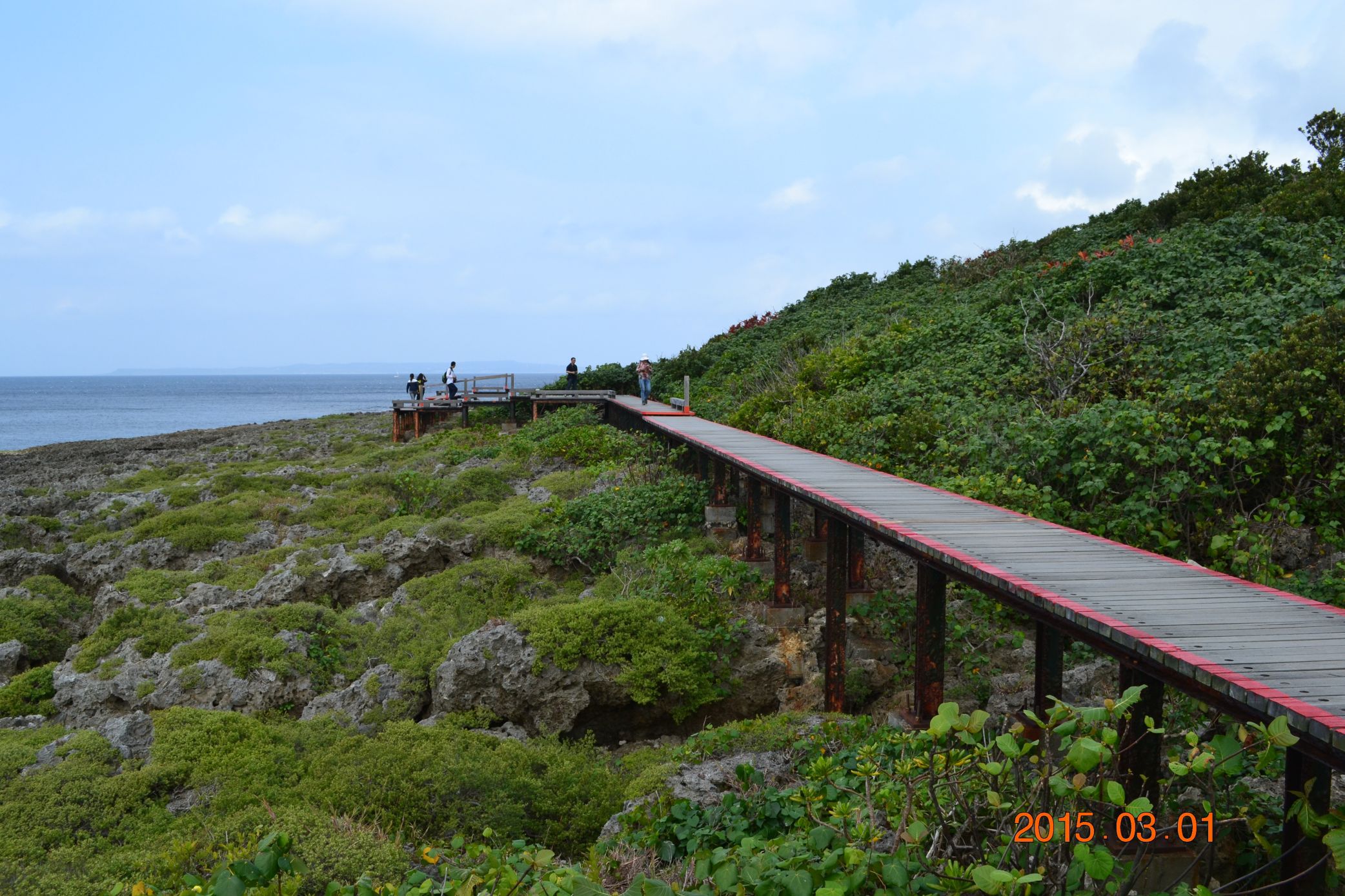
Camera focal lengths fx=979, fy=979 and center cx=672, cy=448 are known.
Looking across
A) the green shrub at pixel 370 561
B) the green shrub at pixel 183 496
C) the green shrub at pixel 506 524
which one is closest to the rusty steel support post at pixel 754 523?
the green shrub at pixel 506 524

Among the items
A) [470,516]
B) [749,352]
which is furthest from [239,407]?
[470,516]

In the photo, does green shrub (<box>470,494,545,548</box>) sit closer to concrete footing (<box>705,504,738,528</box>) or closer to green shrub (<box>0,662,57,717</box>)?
concrete footing (<box>705,504,738,528</box>)

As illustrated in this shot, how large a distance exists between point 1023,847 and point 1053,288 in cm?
1616

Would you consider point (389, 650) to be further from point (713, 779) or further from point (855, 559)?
point (713, 779)

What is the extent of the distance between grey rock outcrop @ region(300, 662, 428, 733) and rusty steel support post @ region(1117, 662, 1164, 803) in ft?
22.9

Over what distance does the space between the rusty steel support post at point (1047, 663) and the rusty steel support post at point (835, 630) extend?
329 centimetres

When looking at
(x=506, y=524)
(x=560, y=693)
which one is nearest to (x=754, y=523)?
(x=560, y=693)

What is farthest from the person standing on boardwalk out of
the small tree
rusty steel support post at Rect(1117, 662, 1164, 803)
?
rusty steel support post at Rect(1117, 662, 1164, 803)

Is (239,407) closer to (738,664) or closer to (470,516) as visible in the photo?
(470,516)

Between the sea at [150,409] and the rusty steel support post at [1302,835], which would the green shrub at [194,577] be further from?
the sea at [150,409]

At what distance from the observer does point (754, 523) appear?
12117 millimetres

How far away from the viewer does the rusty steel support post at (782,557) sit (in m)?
11.0

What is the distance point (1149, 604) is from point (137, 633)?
11.3m

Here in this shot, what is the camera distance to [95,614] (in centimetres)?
1359
